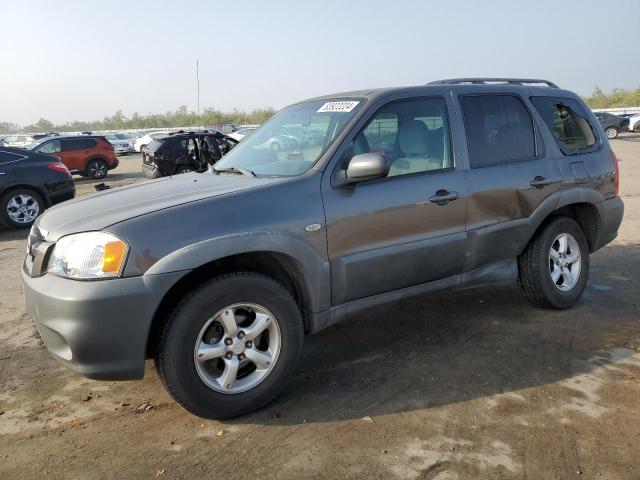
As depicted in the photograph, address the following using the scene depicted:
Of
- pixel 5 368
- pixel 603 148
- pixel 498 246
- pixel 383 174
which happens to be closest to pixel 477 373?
pixel 498 246

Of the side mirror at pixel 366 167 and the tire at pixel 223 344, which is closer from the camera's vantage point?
the tire at pixel 223 344

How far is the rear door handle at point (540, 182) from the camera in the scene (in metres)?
4.30

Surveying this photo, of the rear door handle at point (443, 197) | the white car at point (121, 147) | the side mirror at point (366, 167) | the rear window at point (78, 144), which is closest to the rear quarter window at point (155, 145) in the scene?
the rear window at point (78, 144)

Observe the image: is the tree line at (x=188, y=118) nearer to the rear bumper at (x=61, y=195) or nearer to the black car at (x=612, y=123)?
the black car at (x=612, y=123)

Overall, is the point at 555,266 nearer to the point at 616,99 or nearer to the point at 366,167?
the point at 366,167

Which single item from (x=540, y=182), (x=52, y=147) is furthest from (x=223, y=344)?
(x=52, y=147)

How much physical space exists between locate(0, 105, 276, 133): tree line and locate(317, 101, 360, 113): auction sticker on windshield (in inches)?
2762

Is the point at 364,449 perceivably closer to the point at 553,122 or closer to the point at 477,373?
the point at 477,373

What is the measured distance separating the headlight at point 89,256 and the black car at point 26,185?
7.61 metres

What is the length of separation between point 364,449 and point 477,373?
3.81 feet

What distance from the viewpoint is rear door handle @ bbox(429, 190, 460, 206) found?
372 centimetres

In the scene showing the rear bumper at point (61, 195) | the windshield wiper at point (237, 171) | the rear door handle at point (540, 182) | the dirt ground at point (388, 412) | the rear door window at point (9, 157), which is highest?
the rear door window at point (9, 157)

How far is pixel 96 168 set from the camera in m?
19.4

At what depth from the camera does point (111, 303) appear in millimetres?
2686
